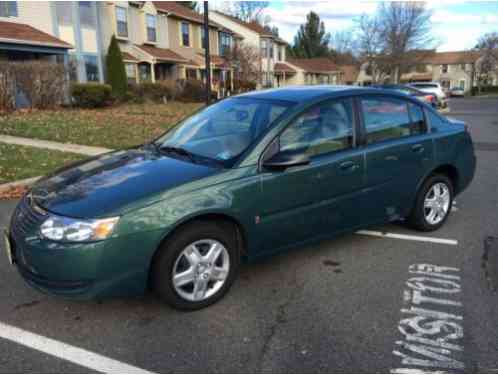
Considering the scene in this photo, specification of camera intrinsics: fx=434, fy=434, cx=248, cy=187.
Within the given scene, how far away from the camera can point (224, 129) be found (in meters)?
4.02

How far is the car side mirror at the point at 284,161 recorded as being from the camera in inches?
130

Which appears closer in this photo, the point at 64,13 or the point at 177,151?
the point at 177,151

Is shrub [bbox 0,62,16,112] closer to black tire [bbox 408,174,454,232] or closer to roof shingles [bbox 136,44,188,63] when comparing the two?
roof shingles [bbox 136,44,188,63]

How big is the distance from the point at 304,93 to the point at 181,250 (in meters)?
1.90

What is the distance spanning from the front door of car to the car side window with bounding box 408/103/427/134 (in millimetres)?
925

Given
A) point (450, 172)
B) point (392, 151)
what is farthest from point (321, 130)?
point (450, 172)

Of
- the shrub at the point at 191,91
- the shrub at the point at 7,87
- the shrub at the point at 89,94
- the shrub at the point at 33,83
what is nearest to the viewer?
the shrub at the point at 7,87

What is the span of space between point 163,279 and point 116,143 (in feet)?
25.3

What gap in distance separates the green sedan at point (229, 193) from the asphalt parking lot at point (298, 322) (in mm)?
297

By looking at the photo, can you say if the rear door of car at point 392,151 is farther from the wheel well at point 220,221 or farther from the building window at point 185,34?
the building window at point 185,34

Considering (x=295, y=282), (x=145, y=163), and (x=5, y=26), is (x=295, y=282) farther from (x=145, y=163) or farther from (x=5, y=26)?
(x=5, y=26)

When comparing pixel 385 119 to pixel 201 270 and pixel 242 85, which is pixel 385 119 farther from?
pixel 242 85

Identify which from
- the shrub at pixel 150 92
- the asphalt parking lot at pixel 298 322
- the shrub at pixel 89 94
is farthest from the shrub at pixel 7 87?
the asphalt parking lot at pixel 298 322

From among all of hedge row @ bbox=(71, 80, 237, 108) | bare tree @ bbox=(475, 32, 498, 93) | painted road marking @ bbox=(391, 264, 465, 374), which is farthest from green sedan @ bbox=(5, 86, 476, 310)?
bare tree @ bbox=(475, 32, 498, 93)
